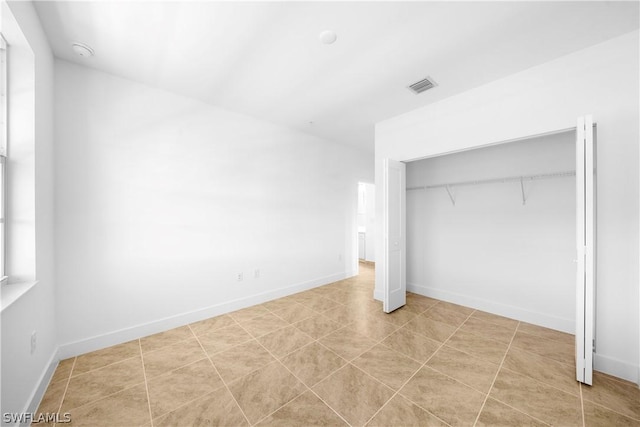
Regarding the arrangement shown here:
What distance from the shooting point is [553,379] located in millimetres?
1986

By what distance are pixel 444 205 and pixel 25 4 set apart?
4796 millimetres

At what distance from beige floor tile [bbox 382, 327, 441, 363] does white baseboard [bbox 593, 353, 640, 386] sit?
1.27m

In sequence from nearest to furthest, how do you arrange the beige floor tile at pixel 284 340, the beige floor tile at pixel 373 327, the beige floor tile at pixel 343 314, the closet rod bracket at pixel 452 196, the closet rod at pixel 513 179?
the beige floor tile at pixel 284 340 < the beige floor tile at pixel 373 327 < the closet rod at pixel 513 179 < the beige floor tile at pixel 343 314 < the closet rod bracket at pixel 452 196

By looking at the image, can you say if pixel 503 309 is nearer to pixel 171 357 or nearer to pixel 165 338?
pixel 171 357

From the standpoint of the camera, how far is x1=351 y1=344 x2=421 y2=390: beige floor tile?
1.98 meters

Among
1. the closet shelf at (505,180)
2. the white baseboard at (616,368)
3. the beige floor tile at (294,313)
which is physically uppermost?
the closet shelf at (505,180)

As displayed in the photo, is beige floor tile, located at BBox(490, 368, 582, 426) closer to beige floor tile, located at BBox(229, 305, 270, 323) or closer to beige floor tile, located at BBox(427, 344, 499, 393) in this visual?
beige floor tile, located at BBox(427, 344, 499, 393)

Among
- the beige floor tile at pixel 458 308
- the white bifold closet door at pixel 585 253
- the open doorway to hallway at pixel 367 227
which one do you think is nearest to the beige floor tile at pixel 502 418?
the white bifold closet door at pixel 585 253

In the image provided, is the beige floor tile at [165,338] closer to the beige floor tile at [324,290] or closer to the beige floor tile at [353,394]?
the beige floor tile at [353,394]

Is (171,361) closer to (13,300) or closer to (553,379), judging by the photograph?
(13,300)

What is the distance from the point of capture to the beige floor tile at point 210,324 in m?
2.83

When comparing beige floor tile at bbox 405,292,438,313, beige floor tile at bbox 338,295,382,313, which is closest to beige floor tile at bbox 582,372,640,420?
beige floor tile at bbox 405,292,438,313

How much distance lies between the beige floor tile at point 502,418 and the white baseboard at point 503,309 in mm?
1833

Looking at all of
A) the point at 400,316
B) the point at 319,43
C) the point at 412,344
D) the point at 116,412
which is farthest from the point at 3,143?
the point at 400,316
